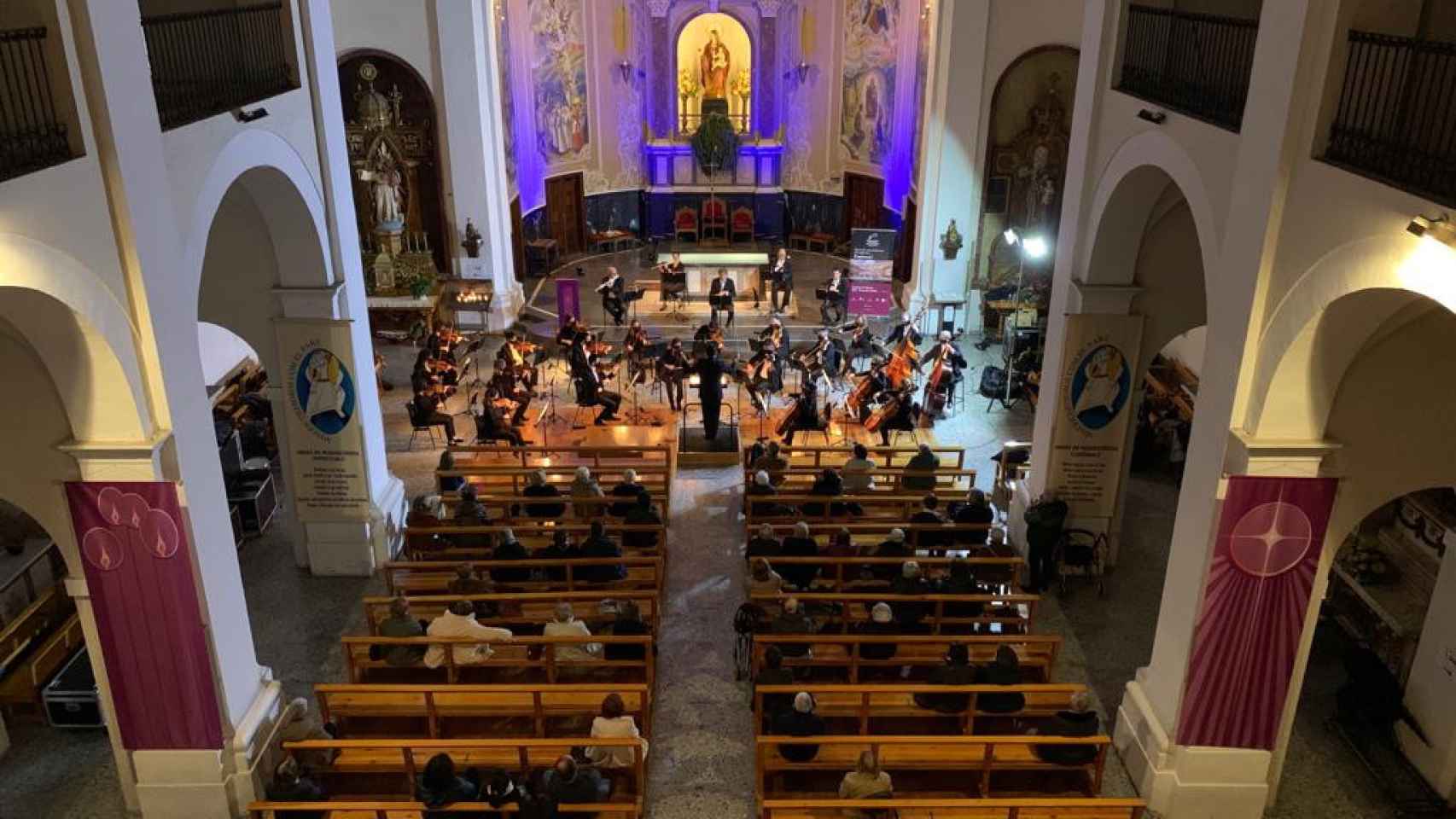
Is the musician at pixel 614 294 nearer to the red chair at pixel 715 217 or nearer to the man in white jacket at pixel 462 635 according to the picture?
the red chair at pixel 715 217

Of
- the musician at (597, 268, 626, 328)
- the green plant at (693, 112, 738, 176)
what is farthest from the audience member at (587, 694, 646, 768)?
the green plant at (693, 112, 738, 176)

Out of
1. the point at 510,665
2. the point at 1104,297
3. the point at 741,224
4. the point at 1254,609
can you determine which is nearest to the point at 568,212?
the point at 741,224

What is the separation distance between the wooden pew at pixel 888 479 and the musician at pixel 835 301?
7380mm

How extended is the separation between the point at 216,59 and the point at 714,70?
65.9 ft

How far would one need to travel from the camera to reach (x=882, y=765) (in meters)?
9.38

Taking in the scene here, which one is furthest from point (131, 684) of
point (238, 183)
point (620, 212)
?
point (620, 212)

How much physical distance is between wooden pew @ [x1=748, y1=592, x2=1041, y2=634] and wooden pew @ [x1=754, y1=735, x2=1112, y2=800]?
158cm

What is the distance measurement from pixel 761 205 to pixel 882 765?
21.2 meters

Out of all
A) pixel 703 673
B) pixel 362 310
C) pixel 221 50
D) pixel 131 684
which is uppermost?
pixel 221 50

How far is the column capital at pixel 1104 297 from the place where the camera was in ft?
38.6

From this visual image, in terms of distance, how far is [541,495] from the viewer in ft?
44.5

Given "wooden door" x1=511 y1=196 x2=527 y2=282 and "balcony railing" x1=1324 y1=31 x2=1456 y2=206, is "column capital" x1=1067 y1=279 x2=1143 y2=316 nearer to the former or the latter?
"balcony railing" x1=1324 y1=31 x2=1456 y2=206

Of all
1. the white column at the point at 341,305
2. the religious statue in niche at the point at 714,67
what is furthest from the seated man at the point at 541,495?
the religious statue in niche at the point at 714,67

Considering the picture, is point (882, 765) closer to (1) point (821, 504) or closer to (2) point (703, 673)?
(2) point (703, 673)
